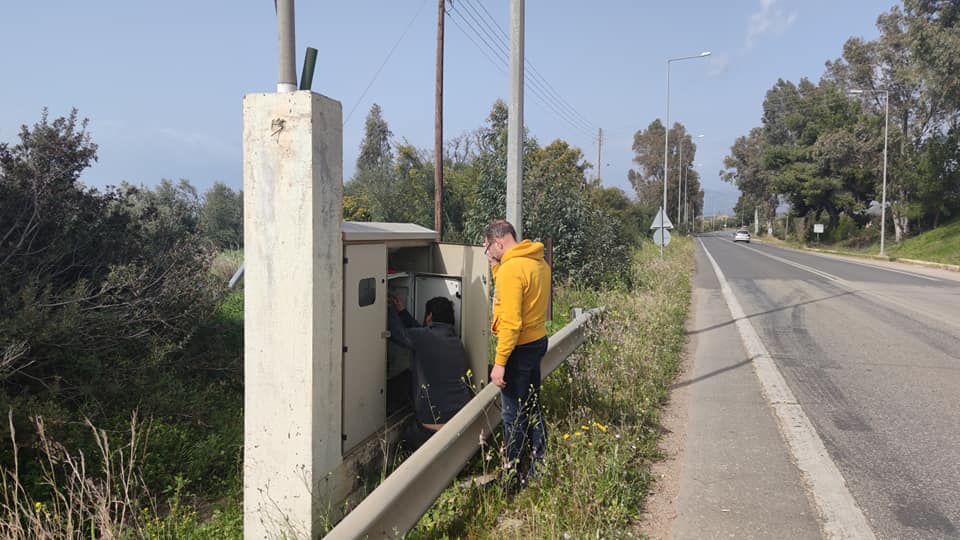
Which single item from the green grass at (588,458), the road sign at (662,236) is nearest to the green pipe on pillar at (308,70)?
the green grass at (588,458)

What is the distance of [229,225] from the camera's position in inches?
1077

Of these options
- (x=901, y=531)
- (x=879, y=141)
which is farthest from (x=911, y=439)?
(x=879, y=141)

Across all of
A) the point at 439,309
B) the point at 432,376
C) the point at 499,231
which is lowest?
the point at 432,376

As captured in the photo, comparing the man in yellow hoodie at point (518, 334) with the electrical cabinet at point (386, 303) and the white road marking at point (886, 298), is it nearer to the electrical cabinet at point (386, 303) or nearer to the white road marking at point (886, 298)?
the electrical cabinet at point (386, 303)

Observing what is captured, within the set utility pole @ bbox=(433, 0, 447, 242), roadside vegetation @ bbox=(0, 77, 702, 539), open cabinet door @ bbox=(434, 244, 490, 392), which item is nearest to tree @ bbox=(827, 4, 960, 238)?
utility pole @ bbox=(433, 0, 447, 242)

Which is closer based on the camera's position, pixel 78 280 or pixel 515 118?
pixel 78 280

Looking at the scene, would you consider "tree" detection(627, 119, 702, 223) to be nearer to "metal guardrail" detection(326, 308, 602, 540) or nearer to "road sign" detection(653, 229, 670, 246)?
"road sign" detection(653, 229, 670, 246)

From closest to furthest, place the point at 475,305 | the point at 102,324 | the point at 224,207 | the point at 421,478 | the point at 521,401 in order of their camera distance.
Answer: the point at 421,478 → the point at 521,401 → the point at 475,305 → the point at 102,324 → the point at 224,207

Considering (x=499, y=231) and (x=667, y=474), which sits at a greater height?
(x=499, y=231)

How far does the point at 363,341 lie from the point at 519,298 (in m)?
1.05

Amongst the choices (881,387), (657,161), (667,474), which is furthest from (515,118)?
(657,161)

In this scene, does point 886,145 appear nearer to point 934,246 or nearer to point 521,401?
point 934,246

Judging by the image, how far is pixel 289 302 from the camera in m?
3.30

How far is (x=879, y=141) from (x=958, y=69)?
37.7ft
